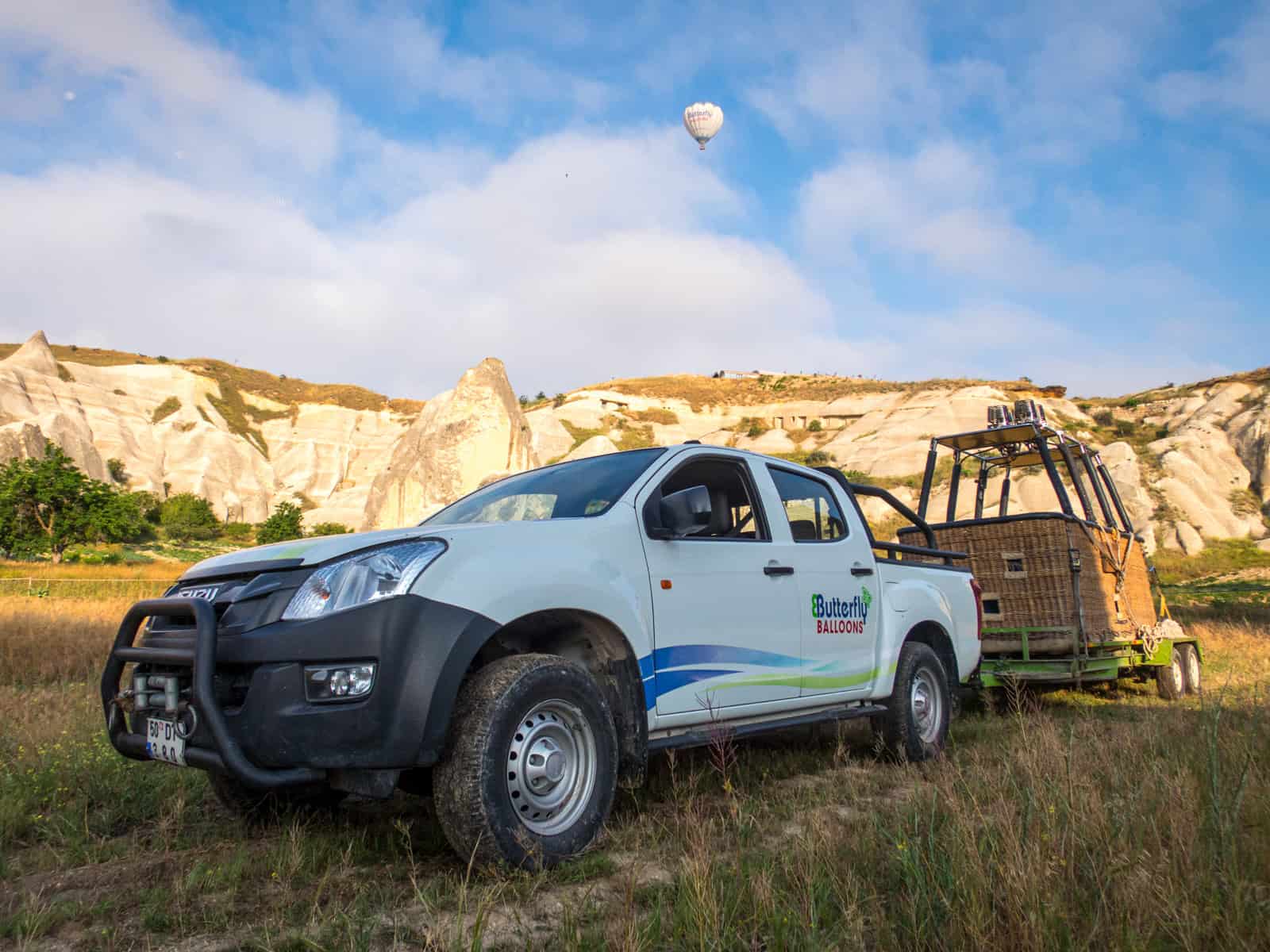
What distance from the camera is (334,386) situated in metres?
84.8

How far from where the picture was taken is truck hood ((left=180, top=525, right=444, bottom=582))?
362 cm

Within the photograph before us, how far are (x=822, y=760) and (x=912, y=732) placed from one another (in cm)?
62

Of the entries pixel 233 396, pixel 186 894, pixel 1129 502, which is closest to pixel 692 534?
pixel 186 894

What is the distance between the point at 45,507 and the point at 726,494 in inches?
1827

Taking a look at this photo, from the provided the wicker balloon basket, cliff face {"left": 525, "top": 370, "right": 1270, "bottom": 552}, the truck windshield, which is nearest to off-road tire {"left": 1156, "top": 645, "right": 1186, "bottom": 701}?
the wicker balloon basket

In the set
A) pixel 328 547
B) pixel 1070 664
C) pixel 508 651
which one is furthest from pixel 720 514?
pixel 1070 664

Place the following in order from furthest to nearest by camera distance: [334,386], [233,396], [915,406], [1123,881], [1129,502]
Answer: [334,386] < [233,396] < [915,406] < [1129,502] < [1123,881]

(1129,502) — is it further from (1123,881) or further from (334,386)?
(334,386)

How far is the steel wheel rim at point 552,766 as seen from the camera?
360cm

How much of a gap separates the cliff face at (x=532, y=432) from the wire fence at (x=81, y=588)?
11.0 meters

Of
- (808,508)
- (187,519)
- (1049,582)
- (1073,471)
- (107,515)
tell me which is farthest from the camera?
(187,519)

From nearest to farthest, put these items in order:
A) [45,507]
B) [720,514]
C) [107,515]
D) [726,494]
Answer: [720,514] < [726,494] < [45,507] < [107,515]

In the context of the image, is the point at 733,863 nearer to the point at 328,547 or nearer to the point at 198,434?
the point at 328,547

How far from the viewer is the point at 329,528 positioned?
4638cm
